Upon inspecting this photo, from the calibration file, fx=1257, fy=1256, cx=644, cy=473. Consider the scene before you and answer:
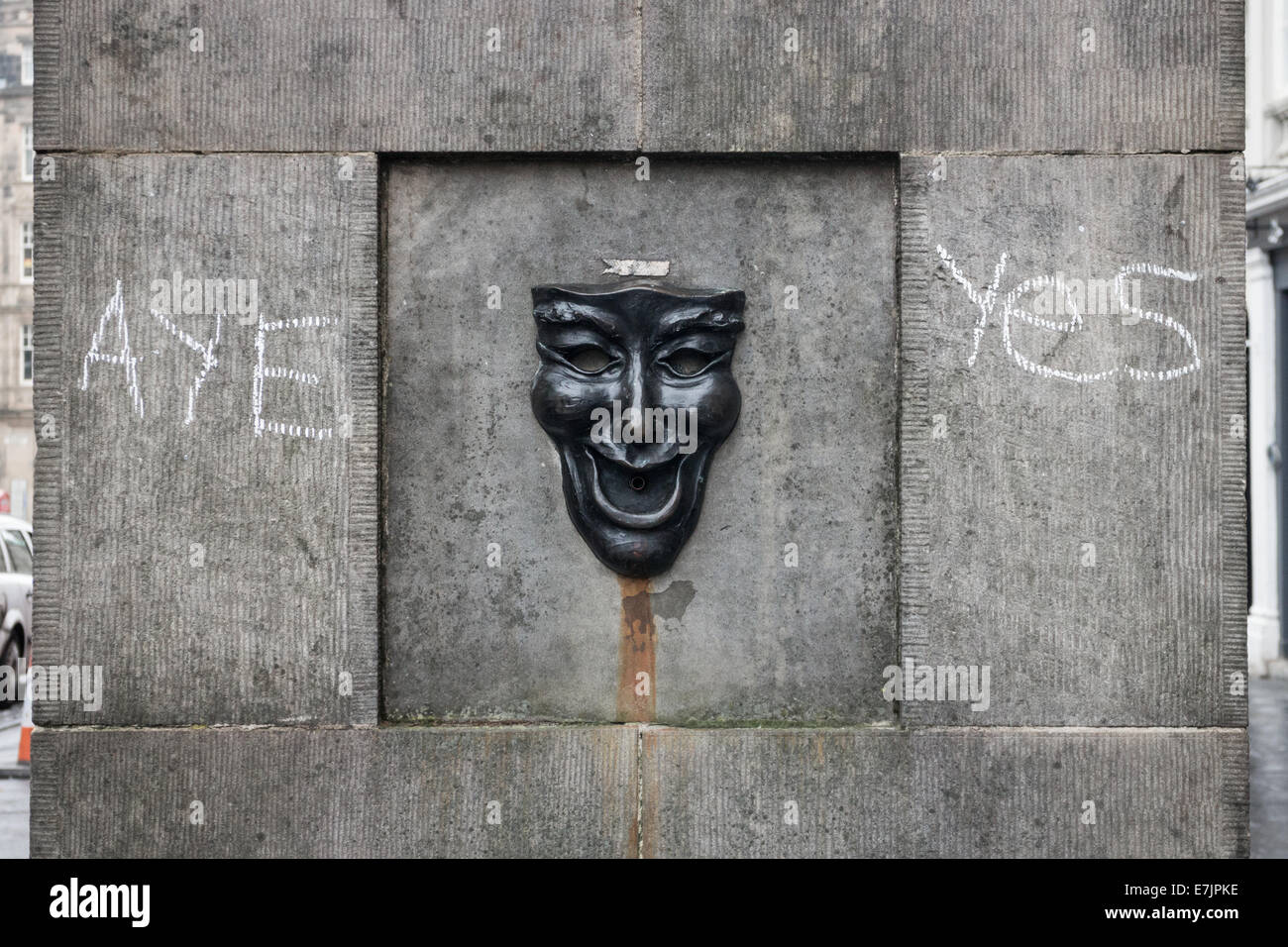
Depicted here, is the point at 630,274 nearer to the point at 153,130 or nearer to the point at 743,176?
the point at 743,176

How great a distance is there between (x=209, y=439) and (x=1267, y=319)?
12447 millimetres

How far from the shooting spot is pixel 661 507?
4895mm

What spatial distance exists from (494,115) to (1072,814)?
3.49 meters

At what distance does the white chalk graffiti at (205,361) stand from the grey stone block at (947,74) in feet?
5.31

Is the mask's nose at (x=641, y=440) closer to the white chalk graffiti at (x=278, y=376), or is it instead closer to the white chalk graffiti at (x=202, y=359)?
the white chalk graffiti at (x=278, y=376)

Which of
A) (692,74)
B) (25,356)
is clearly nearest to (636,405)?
(692,74)

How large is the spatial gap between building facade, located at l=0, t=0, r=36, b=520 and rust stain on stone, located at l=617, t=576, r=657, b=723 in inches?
1307

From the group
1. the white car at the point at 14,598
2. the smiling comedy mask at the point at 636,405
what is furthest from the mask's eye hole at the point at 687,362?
the white car at the point at 14,598

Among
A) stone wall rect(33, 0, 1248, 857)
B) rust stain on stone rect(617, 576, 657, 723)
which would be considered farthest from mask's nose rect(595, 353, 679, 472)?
stone wall rect(33, 0, 1248, 857)

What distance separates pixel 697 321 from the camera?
491 centimetres

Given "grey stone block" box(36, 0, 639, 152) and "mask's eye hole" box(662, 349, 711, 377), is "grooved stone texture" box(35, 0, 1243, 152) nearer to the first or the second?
"grey stone block" box(36, 0, 639, 152)

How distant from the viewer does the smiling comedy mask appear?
4.89m

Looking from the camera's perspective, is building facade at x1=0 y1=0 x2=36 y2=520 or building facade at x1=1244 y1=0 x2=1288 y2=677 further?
building facade at x1=0 y1=0 x2=36 y2=520

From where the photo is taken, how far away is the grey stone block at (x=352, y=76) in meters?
4.88
